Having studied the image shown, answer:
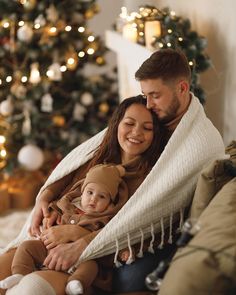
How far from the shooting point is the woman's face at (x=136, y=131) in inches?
67.7

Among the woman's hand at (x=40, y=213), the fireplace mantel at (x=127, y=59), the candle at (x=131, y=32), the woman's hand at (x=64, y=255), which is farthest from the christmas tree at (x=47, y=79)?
the woman's hand at (x=64, y=255)

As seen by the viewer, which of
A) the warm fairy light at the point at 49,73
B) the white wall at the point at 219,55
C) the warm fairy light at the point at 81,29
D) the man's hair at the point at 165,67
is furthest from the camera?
the warm fairy light at the point at 81,29

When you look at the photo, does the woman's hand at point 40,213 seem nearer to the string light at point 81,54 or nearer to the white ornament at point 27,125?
the white ornament at point 27,125

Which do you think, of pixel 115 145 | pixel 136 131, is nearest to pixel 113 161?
pixel 115 145

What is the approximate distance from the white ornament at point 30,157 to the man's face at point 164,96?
1604 millimetres

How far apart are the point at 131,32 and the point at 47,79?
2.15ft

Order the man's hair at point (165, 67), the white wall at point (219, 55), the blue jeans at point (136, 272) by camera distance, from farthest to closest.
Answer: the white wall at point (219, 55), the man's hair at point (165, 67), the blue jeans at point (136, 272)

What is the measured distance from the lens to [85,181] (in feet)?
5.56

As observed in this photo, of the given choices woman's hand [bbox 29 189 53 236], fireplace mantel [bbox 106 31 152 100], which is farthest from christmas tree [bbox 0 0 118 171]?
woman's hand [bbox 29 189 53 236]

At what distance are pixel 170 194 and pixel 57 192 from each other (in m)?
0.51

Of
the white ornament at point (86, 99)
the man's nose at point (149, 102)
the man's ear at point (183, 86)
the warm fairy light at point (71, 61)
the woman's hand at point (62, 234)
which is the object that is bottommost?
the woman's hand at point (62, 234)

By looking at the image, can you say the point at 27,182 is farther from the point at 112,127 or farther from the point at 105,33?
the point at 112,127

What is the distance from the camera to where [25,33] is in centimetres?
307

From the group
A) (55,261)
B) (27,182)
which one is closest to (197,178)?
(55,261)
